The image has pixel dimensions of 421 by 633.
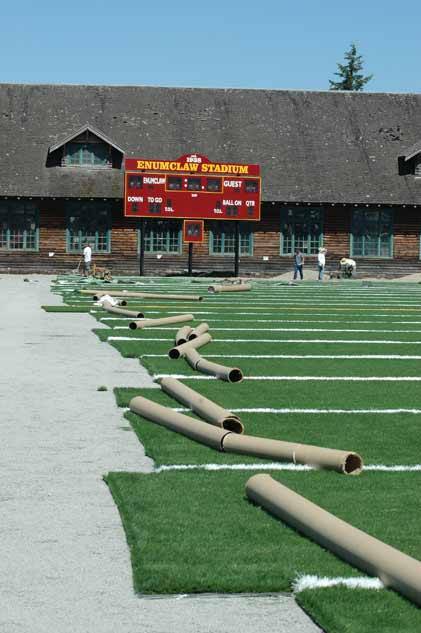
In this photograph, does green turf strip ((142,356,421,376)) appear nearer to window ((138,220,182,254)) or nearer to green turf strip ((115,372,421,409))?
green turf strip ((115,372,421,409))

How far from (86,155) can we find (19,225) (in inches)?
171

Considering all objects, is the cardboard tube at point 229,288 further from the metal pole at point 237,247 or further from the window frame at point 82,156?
the window frame at point 82,156

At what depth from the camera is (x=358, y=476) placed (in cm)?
816

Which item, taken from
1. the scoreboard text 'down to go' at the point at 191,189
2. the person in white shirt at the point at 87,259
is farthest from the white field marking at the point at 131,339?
the person in white shirt at the point at 87,259

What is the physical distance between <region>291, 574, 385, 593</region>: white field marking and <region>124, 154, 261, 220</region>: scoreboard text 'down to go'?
41.5 metres

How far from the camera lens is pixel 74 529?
6.60m

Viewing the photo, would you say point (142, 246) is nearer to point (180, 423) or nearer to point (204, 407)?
point (204, 407)

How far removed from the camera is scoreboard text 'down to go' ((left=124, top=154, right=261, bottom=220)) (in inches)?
1843

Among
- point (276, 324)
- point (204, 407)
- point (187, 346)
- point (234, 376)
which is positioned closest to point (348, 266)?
point (276, 324)

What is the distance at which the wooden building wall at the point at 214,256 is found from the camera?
51.8 metres

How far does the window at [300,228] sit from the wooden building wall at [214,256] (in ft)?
0.90

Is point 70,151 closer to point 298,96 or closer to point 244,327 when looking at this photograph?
point 298,96

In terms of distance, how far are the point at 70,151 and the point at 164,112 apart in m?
5.66

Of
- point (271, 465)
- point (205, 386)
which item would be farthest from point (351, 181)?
point (271, 465)
